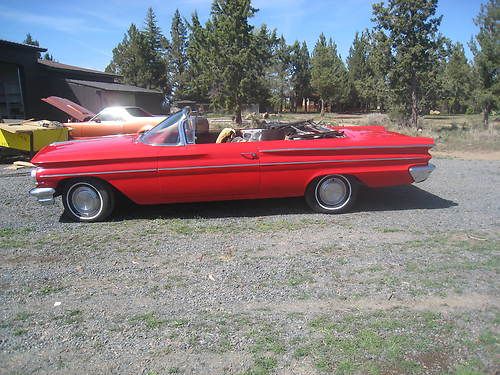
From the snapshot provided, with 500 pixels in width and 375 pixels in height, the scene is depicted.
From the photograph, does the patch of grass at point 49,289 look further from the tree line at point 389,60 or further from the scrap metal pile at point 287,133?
the tree line at point 389,60

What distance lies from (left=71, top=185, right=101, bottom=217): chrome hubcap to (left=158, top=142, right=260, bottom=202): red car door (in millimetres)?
853

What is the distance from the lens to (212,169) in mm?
5145

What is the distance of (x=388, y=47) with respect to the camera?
70.8ft

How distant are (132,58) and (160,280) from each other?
43309mm

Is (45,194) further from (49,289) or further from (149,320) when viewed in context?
(149,320)

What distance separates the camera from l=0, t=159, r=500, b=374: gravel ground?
2578 millimetres

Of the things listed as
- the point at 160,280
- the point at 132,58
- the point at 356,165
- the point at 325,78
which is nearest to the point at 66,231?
the point at 160,280

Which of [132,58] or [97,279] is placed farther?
[132,58]

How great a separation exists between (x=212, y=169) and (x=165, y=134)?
0.80 metres

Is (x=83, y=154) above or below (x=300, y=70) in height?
below

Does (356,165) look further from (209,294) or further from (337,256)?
(209,294)

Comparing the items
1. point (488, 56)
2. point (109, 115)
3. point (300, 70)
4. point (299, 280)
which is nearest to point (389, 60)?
point (488, 56)

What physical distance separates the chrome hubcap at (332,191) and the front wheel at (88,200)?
264 centimetres

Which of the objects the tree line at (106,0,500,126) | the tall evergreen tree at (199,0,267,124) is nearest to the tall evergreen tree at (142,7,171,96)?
the tree line at (106,0,500,126)
